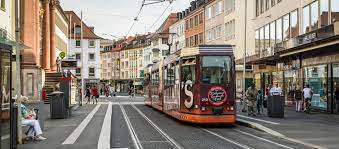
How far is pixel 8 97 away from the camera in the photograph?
1278 cm

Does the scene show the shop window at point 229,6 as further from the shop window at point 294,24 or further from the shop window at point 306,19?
the shop window at point 306,19

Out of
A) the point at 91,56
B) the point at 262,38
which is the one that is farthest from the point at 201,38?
the point at 91,56

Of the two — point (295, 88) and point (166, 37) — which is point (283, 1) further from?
point (166, 37)

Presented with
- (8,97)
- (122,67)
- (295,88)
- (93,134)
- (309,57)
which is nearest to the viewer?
(8,97)

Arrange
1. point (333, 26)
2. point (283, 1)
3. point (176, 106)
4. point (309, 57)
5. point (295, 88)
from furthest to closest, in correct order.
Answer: point (283, 1) < point (295, 88) < point (309, 57) < point (333, 26) < point (176, 106)

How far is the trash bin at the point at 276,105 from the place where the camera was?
1078 inches

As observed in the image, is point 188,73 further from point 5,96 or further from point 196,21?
point 196,21

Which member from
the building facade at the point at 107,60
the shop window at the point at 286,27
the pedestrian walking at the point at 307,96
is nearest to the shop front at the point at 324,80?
the pedestrian walking at the point at 307,96

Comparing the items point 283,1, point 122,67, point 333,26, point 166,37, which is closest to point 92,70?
point 166,37

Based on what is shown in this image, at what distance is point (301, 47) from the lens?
99.9 ft

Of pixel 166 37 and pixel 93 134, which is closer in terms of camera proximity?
pixel 93 134

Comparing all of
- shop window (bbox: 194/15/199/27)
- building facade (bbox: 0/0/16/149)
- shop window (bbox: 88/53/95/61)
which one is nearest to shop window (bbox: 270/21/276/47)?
building facade (bbox: 0/0/16/149)

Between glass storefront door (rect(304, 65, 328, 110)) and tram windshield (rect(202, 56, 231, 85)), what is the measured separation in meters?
11.3

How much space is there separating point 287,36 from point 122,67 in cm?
12165
